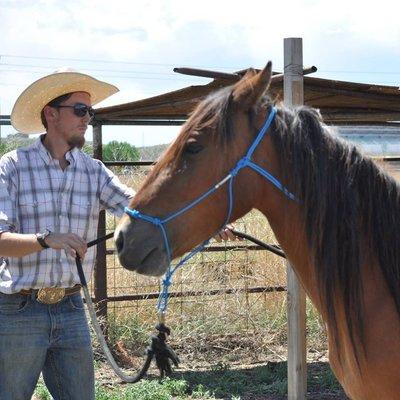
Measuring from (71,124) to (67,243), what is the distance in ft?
2.22

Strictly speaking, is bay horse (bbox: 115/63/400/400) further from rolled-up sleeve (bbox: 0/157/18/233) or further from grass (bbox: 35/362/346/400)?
grass (bbox: 35/362/346/400)

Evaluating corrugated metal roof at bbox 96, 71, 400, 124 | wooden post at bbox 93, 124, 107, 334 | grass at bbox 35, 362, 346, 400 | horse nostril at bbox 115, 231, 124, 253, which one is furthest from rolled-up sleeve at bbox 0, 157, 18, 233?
wooden post at bbox 93, 124, 107, 334

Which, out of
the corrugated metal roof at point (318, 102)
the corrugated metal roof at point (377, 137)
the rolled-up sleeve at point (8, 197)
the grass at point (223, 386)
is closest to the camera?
the rolled-up sleeve at point (8, 197)

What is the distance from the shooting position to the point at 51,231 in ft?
10.6

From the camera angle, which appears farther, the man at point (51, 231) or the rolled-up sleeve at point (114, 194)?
the rolled-up sleeve at point (114, 194)

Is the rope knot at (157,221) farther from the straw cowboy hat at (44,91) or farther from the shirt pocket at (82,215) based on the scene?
the straw cowboy hat at (44,91)

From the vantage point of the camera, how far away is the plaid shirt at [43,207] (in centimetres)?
330

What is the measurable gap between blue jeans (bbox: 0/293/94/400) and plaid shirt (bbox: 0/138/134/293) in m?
0.12

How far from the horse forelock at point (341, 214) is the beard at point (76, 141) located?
113 centimetres

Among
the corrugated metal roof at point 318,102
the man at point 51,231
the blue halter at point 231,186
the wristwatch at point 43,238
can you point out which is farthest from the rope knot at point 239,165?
the corrugated metal roof at point 318,102

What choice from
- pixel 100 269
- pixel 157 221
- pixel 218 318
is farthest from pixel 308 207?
pixel 218 318

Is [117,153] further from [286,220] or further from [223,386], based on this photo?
[286,220]

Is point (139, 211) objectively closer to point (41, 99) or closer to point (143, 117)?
point (41, 99)

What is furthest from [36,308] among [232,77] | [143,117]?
[143,117]
